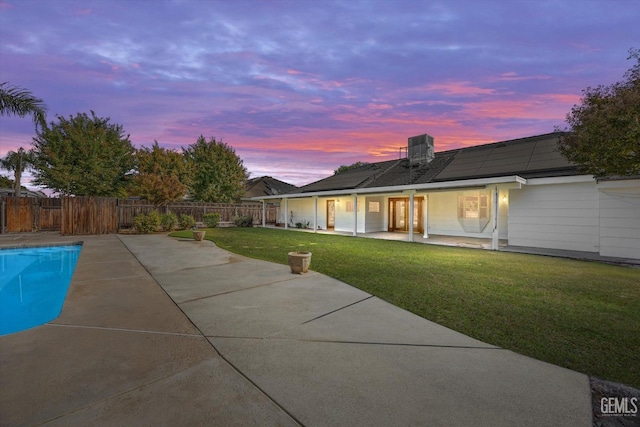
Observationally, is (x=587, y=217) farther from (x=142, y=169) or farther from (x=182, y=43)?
(x=142, y=169)

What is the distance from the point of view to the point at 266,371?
8.05 feet

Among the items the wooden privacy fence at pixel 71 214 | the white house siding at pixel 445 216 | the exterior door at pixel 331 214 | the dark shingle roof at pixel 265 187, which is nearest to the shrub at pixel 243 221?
the wooden privacy fence at pixel 71 214

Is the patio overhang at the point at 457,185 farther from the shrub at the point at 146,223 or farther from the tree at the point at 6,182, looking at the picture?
the tree at the point at 6,182

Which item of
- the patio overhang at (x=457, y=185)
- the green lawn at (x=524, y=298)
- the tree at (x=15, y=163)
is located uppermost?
the tree at (x=15, y=163)

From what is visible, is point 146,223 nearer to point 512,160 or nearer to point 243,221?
point 243,221

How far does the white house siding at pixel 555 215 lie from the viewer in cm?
932

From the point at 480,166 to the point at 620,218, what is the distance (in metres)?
5.43

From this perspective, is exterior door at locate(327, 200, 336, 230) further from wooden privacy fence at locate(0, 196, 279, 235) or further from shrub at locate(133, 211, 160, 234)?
wooden privacy fence at locate(0, 196, 279, 235)

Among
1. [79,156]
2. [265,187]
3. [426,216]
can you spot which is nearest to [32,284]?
[426,216]

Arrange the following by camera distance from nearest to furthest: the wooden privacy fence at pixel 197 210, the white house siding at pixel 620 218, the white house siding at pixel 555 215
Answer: the white house siding at pixel 620 218
the white house siding at pixel 555 215
the wooden privacy fence at pixel 197 210

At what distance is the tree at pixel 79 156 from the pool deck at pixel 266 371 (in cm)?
2039

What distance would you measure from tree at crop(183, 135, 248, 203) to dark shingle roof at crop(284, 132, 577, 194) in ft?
38.9

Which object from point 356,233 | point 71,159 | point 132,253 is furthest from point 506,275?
point 71,159

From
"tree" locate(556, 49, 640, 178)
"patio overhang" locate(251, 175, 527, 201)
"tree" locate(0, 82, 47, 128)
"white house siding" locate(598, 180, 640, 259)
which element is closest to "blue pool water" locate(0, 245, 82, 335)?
"tree" locate(0, 82, 47, 128)
